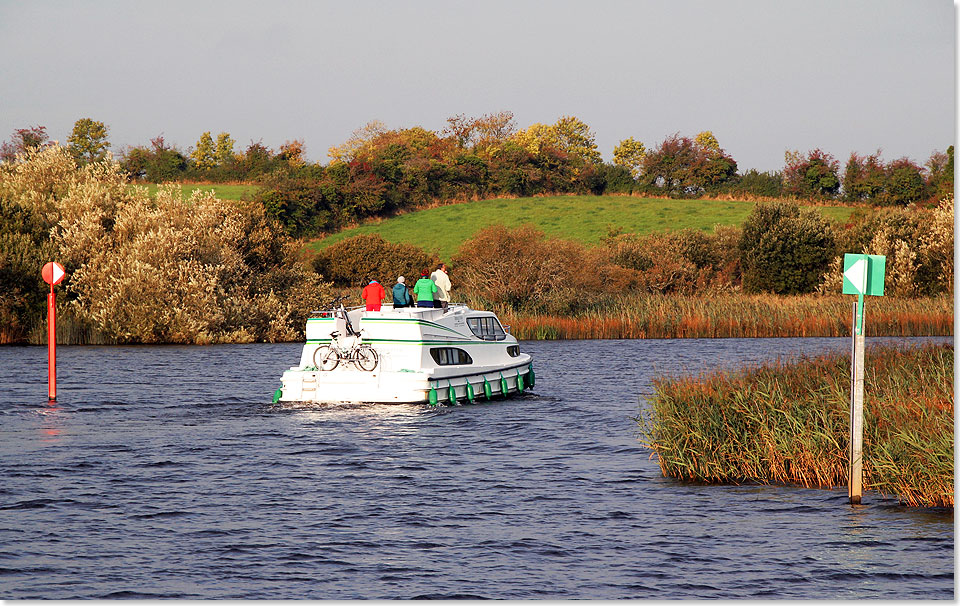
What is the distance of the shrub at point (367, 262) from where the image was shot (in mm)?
68062

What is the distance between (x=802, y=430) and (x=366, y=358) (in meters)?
11.3

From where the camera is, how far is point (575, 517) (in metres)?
14.7

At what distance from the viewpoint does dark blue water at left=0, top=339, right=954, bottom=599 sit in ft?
38.4

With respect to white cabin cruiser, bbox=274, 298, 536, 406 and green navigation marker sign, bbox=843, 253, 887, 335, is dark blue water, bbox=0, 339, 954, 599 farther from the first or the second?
green navigation marker sign, bbox=843, 253, 887, 335

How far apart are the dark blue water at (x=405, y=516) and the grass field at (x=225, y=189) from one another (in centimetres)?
6638

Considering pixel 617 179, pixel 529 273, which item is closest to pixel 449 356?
pixel 529 273

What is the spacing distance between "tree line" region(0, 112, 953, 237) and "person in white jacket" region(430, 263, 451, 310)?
59.2m

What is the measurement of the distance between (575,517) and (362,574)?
3700 mm

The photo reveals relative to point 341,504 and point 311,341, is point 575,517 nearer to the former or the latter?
point 341,504

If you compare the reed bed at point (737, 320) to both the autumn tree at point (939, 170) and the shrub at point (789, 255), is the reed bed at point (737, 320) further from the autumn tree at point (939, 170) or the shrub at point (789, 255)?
the autumn tree at point (939, 170)

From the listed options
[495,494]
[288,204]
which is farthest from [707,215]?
[495,494]

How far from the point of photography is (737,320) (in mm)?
48188

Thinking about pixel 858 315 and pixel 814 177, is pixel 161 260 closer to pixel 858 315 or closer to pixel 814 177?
pixel 858 315

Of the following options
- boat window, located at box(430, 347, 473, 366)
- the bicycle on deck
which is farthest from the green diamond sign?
the bicycle on deck
